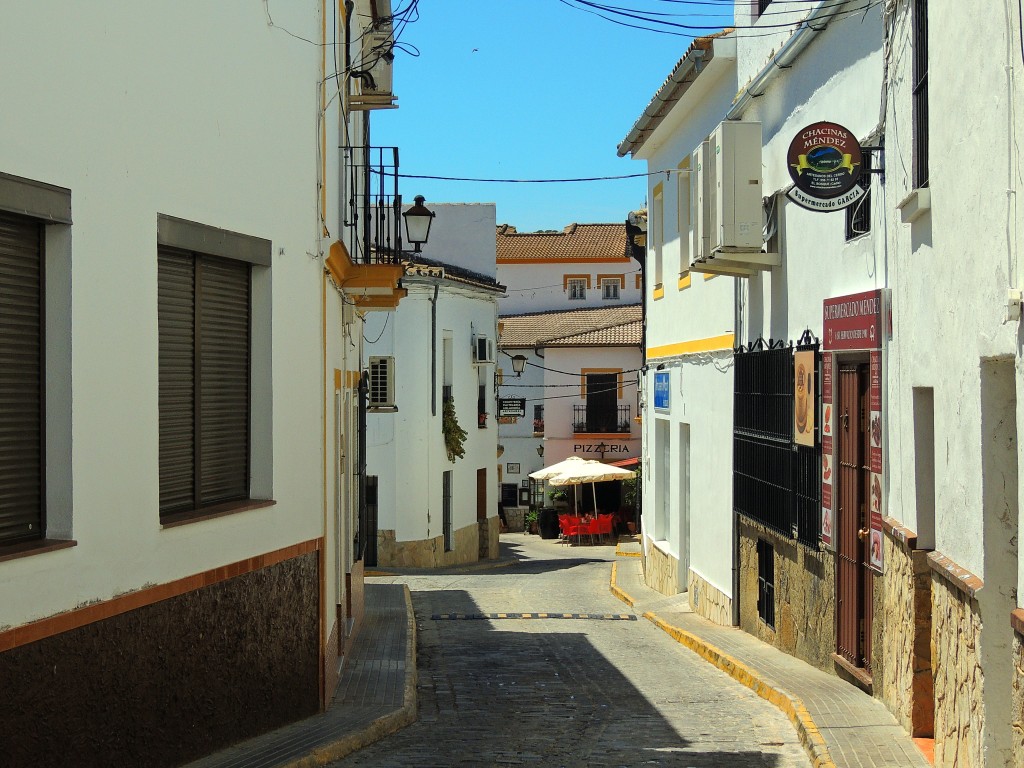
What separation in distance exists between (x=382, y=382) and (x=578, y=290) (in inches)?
1236

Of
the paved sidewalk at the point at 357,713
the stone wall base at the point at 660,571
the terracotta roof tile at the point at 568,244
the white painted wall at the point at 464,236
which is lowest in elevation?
the stone wall base at the point at 660,571

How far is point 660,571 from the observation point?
2033 centimetres

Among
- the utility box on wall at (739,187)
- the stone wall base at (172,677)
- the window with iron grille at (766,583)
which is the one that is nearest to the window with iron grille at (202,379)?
the stone wall base at (172,677)

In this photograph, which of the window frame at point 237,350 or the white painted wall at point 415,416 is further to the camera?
the white painted wall at point 415,416

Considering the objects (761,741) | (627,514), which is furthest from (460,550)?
(761,741)

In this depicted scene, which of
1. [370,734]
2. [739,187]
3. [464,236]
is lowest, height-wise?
[370,734]

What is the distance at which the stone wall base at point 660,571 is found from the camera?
19.0m

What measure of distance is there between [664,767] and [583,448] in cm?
3832

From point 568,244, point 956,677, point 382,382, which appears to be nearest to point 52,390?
point 956,677

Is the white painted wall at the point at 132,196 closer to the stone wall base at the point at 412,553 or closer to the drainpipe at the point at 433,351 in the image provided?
the stone wall base at the point at 412,553

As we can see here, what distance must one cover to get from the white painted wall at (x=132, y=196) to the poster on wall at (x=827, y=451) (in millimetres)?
4462

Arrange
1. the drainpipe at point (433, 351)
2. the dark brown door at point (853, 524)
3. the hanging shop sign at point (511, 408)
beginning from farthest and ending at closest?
the hanging shop sign at point (511, 408), the drainpipe at point (433, 351), the dark brown door at point (853, 524)

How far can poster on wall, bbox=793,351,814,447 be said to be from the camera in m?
11.1

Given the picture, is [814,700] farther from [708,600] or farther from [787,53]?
[708,600]
